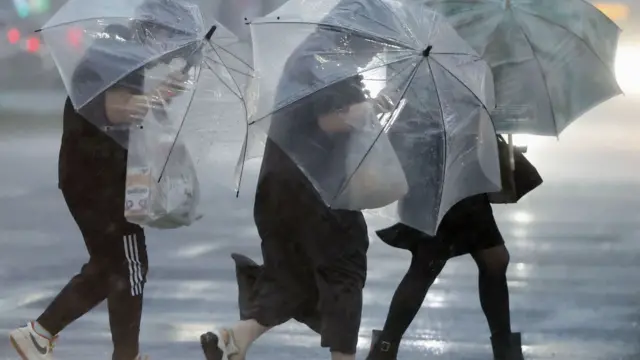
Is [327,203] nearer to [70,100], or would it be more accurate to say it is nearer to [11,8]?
[70,100]

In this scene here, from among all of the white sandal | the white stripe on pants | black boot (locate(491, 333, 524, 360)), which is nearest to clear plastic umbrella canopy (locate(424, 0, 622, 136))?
black boot (locate(491, 333, 524, 360))

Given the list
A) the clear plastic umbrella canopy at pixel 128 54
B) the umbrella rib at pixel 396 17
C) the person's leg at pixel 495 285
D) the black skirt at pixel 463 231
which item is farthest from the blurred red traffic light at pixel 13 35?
the umbrella rib at pixel 396 17

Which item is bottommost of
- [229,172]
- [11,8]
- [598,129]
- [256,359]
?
[256,359]

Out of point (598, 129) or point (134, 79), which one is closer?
point (134, 79)

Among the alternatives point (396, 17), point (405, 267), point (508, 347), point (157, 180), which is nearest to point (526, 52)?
point (396, 17)

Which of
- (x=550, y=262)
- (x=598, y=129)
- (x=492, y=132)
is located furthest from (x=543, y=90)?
(x=598, y=129)

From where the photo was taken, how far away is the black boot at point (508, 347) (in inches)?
181

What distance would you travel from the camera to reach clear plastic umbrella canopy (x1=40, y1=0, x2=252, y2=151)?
160 inches

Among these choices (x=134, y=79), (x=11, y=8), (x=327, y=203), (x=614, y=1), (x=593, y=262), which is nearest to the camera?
(x=327, y=203)

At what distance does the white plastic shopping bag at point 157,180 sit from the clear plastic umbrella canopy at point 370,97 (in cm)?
38

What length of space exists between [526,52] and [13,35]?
15.6m

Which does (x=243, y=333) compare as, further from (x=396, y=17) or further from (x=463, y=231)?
(x=396, y=17)

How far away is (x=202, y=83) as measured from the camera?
13.8ft

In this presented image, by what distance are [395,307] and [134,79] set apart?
1577mm
